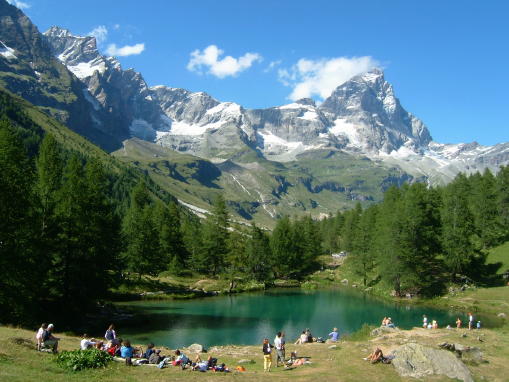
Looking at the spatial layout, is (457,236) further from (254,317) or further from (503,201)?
(254,317)

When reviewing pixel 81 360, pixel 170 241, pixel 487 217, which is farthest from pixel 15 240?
pixel 487 217

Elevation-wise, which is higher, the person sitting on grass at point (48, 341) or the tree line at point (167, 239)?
the tree line at point (167, 239)

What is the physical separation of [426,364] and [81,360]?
2102 cm

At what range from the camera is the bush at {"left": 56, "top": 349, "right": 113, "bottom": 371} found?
2167 cm

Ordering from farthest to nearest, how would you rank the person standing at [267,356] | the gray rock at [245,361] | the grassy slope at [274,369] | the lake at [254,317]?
the lake at [254,317]
the gray rock at [245,361]
the person standing at [267,356]
the grassy slope at [274,369]

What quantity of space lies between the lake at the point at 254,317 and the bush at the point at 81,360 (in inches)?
862

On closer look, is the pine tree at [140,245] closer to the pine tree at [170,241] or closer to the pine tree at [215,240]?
the pine tree at [170,241]

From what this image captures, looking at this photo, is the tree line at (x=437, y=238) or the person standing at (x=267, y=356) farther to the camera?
the tree line at (x=437, y=238)

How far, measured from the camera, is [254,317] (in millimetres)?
66562

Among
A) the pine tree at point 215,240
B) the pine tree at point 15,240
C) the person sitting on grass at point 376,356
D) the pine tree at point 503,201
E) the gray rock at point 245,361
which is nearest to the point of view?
the person sitting on grass at point 376,356

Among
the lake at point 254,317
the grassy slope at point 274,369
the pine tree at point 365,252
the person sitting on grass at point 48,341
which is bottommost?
the lake at point 254,317

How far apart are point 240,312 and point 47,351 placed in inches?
1898

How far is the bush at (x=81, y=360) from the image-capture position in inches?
853

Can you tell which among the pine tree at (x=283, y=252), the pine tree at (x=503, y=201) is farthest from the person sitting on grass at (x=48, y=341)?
the pine tree at (x=503, y=201)
